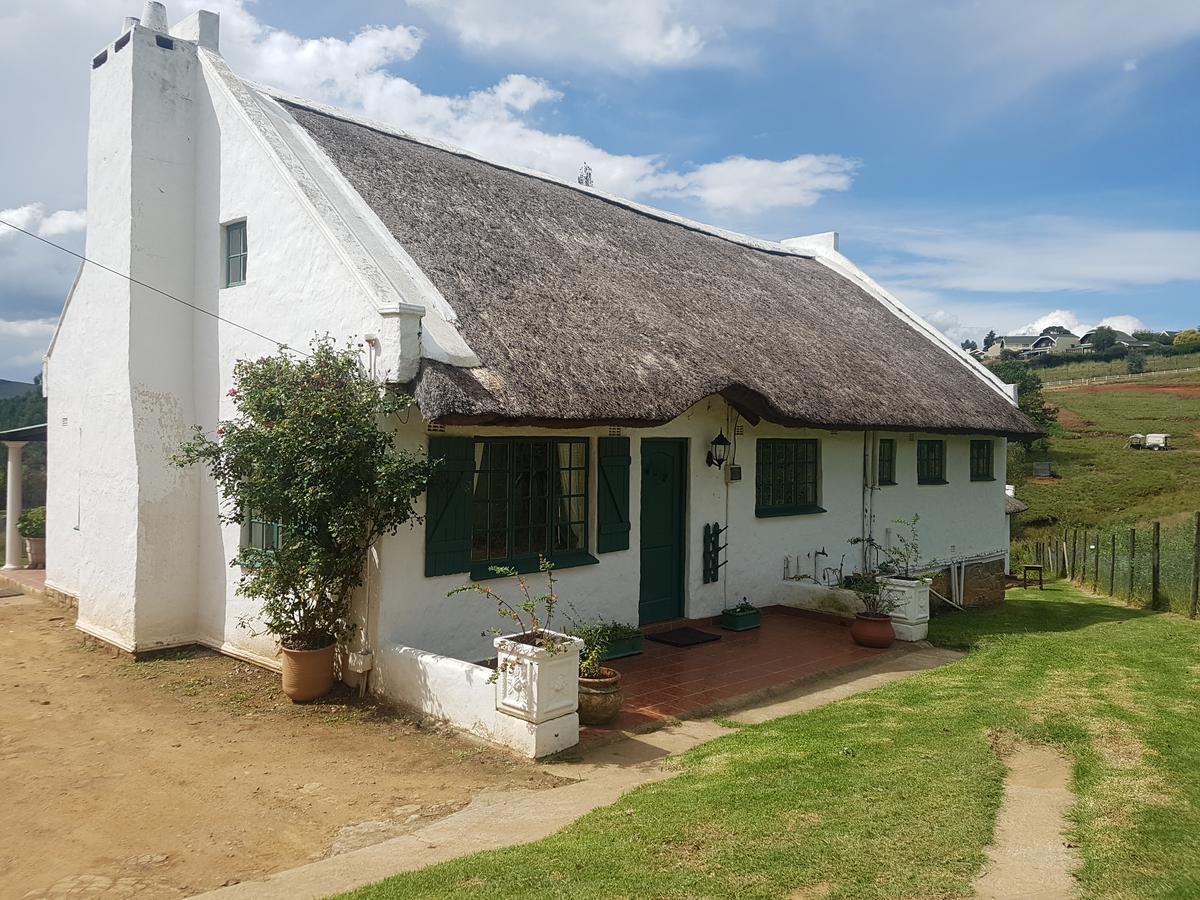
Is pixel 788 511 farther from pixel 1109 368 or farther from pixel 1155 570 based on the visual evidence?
pixel 1109 368

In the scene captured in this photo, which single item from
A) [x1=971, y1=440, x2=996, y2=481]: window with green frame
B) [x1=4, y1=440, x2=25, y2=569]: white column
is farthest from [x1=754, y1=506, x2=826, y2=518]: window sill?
[x1=4, y1=440, x2=25, y2=569]: white column

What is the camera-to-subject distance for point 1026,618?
43.8ft

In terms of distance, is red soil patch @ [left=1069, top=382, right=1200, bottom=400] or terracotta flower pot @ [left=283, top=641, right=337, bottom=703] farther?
red soil patch @ [left=1069, top=382, right=1200, bottom=400]

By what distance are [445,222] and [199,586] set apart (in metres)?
5.12

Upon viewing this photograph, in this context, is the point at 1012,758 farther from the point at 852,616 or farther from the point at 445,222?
the point at 445,222

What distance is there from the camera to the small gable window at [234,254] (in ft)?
31.6

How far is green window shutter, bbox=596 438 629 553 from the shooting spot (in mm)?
9422

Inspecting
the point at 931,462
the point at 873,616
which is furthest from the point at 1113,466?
the point at 873,616

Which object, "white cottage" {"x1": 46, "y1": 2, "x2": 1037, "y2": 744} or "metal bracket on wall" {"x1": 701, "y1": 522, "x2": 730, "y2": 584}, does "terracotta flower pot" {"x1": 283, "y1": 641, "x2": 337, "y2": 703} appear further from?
"metal bracket on wall" {"x1": 701, "y1": 522, "x2": 730, "y2": 584}

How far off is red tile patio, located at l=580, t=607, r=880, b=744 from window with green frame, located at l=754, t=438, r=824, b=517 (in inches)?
64.7

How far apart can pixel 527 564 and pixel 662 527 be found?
7.43ft

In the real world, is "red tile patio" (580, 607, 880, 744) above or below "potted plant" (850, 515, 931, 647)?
below

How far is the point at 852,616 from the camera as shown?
37.4 feet

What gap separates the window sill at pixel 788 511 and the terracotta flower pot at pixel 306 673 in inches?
239
